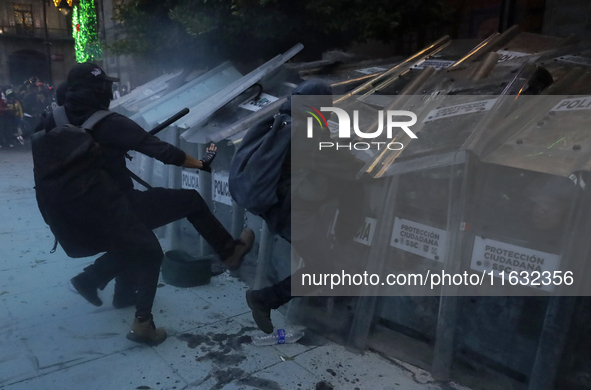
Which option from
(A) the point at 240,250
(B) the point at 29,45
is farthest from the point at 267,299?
(B) the point at 29,45

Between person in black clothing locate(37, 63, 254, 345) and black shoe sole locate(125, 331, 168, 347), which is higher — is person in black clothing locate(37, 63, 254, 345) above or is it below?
above

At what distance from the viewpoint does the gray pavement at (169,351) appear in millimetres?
2826

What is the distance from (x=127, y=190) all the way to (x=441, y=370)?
2472mm

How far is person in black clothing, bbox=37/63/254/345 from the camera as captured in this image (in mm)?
3117

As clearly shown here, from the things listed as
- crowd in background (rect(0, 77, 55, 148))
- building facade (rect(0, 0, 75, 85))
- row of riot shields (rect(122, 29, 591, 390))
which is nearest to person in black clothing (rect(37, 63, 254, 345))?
row of riot shields (rect(122, 29, 591, 390))

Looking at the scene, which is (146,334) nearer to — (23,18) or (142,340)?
(142,340)

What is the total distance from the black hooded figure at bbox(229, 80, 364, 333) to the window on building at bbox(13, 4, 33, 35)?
4383 centimetres

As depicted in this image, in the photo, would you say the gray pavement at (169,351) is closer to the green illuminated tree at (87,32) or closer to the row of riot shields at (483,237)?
the row of riot shields at (483,237)

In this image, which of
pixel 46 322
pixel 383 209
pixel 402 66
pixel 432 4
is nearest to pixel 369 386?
pixel 383 209

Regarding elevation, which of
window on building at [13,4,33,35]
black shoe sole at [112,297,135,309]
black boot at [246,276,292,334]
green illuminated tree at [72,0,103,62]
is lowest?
black shoe sole at [112,297,135,309]

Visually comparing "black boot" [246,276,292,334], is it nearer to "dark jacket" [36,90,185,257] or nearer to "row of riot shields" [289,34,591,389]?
"row of riot shields" [289,34,591,389]

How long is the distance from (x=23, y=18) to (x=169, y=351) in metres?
45.2

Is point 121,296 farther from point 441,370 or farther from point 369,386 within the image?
point 441,370

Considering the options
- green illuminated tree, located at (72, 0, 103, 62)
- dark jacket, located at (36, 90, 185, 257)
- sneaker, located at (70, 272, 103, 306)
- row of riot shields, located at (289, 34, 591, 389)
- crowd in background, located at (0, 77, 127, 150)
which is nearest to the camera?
row of riot shields, located at (289, 34, 591, 389)
